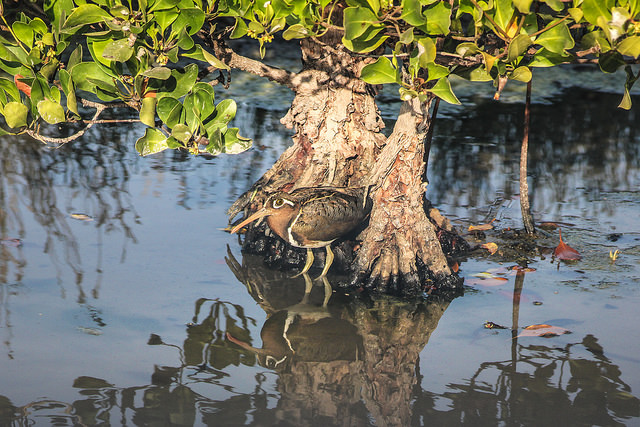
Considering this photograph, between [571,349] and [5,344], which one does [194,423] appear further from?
[571,349]

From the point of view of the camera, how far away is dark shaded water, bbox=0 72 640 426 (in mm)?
3111

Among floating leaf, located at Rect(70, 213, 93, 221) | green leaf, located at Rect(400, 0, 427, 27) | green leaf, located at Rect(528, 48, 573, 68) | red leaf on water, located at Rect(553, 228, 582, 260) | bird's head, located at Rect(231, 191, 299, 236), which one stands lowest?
red leaf on water, located at Rect(553, 228, 582, 260)

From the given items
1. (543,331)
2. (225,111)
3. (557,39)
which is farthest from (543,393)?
(225,111)

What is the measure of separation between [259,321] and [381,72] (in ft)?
5.15

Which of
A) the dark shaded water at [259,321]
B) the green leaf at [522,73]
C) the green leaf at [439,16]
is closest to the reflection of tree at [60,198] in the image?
the dark shaded water at [259,321]

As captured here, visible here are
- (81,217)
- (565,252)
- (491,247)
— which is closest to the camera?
(565,252)

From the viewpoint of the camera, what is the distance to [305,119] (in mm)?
4754

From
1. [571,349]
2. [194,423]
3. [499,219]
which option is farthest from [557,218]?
[194,423]

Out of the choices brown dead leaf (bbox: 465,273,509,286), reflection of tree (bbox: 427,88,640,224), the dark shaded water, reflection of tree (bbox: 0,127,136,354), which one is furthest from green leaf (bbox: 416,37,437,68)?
reflection of tree (bbox: 427,88,640,224)

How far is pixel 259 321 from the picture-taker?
12.9ft

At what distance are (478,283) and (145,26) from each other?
2.47 meters

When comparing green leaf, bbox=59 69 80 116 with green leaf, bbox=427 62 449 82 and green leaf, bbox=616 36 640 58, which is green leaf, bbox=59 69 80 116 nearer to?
green leaf, bbox=427 62 449 82

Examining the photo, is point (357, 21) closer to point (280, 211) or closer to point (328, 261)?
point (280, 211)

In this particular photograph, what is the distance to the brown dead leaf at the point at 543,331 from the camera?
3768mm
